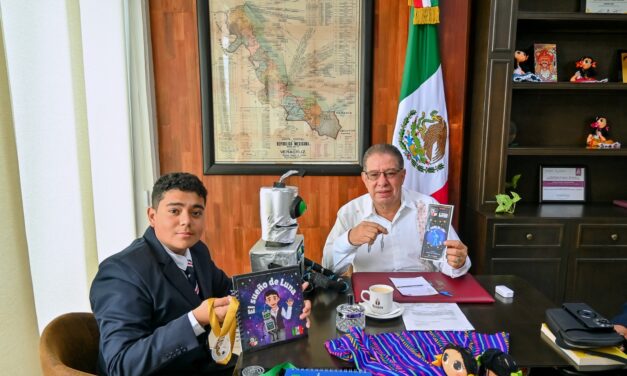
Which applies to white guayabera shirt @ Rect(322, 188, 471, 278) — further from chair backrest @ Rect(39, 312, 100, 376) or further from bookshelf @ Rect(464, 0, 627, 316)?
chair backrest @ Rect(39, 312, 100, 376)

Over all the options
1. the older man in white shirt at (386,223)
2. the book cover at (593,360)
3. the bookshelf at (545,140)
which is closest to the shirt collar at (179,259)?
the older man in white shirt at (386,223)

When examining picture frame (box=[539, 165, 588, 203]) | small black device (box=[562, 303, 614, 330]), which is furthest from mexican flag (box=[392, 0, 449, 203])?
small black device (box=[562, 303, 614, 330])

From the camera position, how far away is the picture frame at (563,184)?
2.79 metres

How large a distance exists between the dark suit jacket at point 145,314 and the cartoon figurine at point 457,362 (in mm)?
611

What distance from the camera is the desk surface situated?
1.00 m

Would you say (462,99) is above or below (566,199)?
above

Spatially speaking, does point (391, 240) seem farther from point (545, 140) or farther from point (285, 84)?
point (545, 140)

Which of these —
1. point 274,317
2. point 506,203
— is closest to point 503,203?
point 506,203

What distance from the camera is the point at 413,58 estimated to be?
101 inches

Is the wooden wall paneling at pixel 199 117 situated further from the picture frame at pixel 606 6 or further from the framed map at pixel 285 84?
the picture frame at pixel 606 6

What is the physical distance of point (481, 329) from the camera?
115 centimetres

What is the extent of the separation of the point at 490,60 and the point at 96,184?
91.0 inches

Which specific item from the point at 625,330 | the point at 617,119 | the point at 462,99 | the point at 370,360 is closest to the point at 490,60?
the point at 462,99

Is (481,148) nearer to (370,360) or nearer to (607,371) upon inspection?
(607,371)
